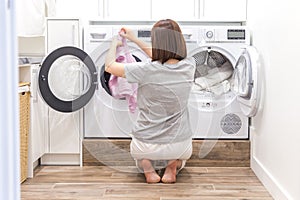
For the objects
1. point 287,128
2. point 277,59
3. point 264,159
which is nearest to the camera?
point 287,128

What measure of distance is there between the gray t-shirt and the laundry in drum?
0.37 metres

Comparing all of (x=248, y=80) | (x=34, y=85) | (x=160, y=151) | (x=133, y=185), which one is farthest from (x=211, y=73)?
(x=34, y=85)

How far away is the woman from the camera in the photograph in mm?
2701

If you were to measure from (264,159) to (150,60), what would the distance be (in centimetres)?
98

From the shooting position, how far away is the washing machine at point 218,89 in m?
3.13

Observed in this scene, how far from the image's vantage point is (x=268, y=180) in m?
2.61

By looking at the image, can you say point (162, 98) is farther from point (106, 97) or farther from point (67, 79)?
point (67, 79)

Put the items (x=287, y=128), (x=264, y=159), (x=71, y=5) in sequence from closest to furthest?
1. (x=287, y=128)
2. (x=264, y=159)
3. (x=71, y=5)

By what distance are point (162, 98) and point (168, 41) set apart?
0.38m

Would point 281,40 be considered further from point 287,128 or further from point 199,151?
point 199,151

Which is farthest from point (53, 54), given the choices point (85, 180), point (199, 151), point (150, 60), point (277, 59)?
point (277, 59)

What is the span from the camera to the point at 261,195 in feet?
8.32

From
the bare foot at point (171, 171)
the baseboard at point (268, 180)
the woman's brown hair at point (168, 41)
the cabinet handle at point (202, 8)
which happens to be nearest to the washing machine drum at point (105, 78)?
the woman's brown hair at point (168, 41)

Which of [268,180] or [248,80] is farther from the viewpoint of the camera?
[248,80]
